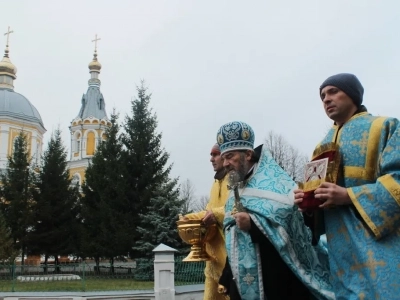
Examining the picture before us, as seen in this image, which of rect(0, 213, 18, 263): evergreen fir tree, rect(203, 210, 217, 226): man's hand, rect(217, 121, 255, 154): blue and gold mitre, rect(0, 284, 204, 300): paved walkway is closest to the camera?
rect(217, 121, 255, 154): blue and gold mitre

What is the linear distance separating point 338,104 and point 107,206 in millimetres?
20157

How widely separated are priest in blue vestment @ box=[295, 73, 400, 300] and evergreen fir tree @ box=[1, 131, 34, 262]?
26761 millimetres

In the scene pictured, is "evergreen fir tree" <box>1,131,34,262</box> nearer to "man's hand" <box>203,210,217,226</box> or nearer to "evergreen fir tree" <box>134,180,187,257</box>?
"evergreen fir tree" <box>134,180,187,257</box>

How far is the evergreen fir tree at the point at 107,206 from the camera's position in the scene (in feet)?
69.3

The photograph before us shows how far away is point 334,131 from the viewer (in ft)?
8.32

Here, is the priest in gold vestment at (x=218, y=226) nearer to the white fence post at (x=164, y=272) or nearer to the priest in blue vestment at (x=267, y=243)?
the priest in blue vestment at (x=267, y=243)

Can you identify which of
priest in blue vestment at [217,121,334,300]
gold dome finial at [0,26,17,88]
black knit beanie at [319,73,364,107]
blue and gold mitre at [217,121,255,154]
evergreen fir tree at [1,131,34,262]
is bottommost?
priest in blue vestment at [217,121,334,300]

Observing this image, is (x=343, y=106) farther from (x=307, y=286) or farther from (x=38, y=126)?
(x=38, y=126)

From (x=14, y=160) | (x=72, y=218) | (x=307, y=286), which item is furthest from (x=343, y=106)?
(x=14, y=160)

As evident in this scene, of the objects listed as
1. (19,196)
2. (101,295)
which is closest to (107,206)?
(19,196)

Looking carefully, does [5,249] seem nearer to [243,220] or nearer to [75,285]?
[75,285]

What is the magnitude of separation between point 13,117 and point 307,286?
44.3 m

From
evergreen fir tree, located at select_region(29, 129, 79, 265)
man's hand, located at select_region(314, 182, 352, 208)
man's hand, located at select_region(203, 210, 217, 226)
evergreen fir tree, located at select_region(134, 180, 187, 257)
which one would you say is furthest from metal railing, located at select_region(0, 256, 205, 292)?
man's hand, located at select_region(314, 182, 352, 208)

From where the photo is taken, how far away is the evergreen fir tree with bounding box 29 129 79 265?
88.5 feet
